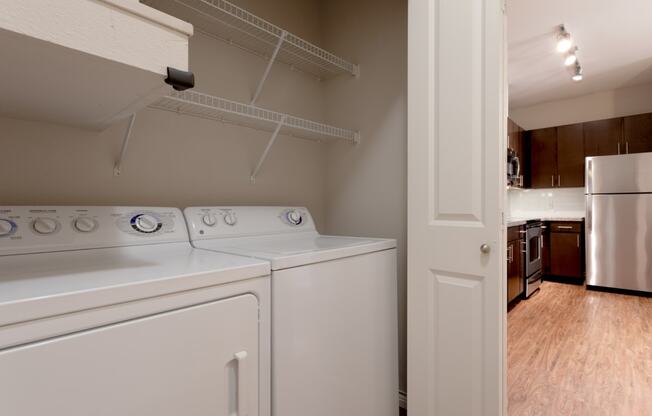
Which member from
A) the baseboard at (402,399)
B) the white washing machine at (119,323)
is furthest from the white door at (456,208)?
the white washing machine at (119,323)

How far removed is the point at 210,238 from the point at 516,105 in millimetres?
5432

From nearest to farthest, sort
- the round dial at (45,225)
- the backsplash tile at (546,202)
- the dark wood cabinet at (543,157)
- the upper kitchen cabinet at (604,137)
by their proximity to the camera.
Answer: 1. the round dial at (45,225)
2. the upper kitchen cabinet at (604,137)
3. the dark wood cabinet at (543,157)
4. the backsplash tile at (546,202)

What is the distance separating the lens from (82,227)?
1.04 meters

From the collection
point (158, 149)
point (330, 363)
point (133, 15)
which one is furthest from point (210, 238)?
point (133, 15)

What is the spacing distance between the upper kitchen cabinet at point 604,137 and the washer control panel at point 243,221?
451cm

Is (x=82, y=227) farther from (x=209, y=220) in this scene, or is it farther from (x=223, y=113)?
(x=223, y=113)

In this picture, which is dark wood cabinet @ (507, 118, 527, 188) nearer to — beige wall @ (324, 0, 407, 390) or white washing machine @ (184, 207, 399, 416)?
beige wall @ (324, 0, 407, 390)

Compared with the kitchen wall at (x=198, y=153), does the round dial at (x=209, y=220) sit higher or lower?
lower

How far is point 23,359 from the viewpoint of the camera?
22.7 inches

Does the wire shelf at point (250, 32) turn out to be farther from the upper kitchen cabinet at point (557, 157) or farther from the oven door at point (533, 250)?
the upper kitchen cabinet at point (557, 157)

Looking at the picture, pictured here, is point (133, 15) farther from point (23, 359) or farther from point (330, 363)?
point (330, 363)

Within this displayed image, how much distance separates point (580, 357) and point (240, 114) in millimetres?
2789

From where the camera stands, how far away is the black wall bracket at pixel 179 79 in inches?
28.7

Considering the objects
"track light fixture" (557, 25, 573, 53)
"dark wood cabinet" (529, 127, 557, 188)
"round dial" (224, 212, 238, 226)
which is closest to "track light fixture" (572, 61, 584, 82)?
"track light fixture" (557, 25, 573, 53)
